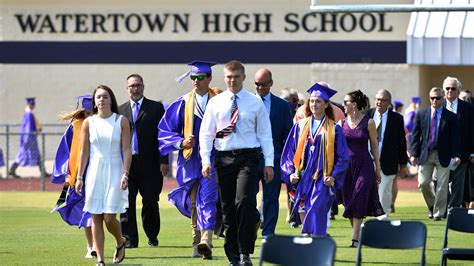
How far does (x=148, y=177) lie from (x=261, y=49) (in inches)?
775

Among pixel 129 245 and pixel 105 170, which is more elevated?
pixel 105 170

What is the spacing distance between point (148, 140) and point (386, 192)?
4.58 meters

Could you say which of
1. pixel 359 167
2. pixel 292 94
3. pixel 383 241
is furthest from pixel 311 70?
pixel 383 241

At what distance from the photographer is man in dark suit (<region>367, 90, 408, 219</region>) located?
64.2 ft

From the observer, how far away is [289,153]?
1474 centimetres

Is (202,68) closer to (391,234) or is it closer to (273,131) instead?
(273,131)

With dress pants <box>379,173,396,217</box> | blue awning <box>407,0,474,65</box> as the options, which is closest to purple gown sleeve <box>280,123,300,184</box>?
dress pants <box>379,173,396,217</box>

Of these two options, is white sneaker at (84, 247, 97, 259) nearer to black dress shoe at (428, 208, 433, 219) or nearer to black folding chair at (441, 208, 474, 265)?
black folding chair at (441, 208, 474, 265)

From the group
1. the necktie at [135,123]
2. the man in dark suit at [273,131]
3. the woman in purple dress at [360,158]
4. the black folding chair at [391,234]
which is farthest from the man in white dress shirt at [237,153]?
the woman in purple dress at [360,158]

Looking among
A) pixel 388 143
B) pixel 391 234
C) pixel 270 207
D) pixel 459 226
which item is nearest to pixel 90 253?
pixel 270 207

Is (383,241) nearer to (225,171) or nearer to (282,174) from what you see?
(225,171)

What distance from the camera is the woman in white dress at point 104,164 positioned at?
13.7m

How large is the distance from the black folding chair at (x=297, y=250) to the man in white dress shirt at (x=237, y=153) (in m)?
3.38

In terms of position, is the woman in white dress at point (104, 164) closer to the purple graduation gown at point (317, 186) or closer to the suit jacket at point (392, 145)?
the purple graduation gown at point (317, 186)
